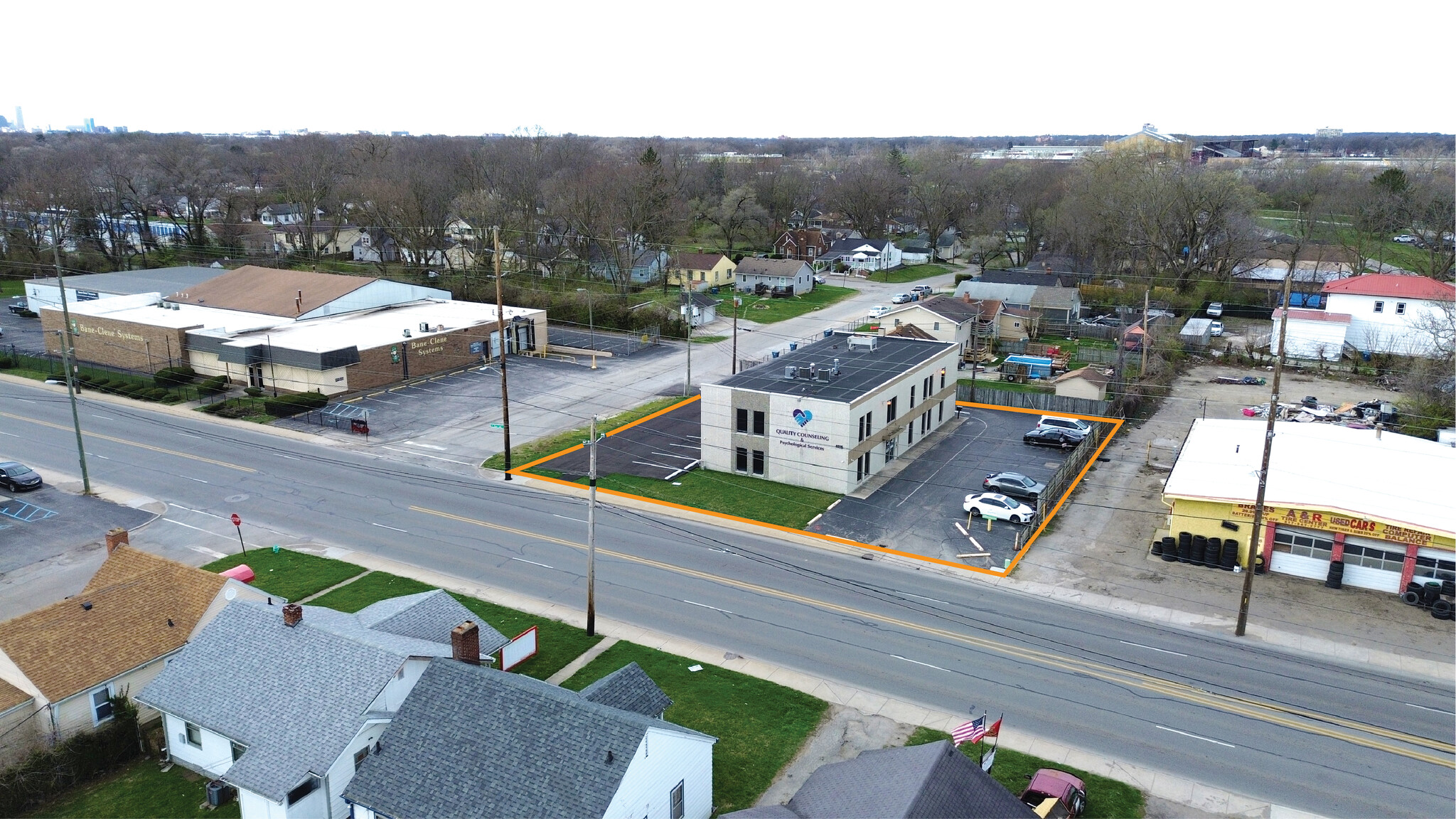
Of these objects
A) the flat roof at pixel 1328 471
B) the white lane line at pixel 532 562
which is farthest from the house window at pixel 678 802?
the flat roof at pixel 1328 471

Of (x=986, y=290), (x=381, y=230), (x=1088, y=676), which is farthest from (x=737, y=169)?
(x=1088, y=676)

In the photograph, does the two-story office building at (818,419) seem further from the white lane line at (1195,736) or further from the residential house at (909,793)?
the residential house at (909,793)

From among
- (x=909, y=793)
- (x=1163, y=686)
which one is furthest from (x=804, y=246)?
(x=909, y=793)

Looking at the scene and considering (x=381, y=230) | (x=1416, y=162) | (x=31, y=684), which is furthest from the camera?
(x=1416, y=162)

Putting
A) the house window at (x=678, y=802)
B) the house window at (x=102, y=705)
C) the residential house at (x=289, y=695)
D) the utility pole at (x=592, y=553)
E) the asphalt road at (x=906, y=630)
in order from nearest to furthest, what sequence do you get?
1. the house window at (x=678, y=802)
2. the residential house at (x=289, y=695)
3. the house window at (x=102, y=705)
4. the asphalt road at (x=906, y=630)
5. the utility pole at (x=592, y=553)

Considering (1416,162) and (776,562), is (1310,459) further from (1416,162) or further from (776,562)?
(1416,162)
